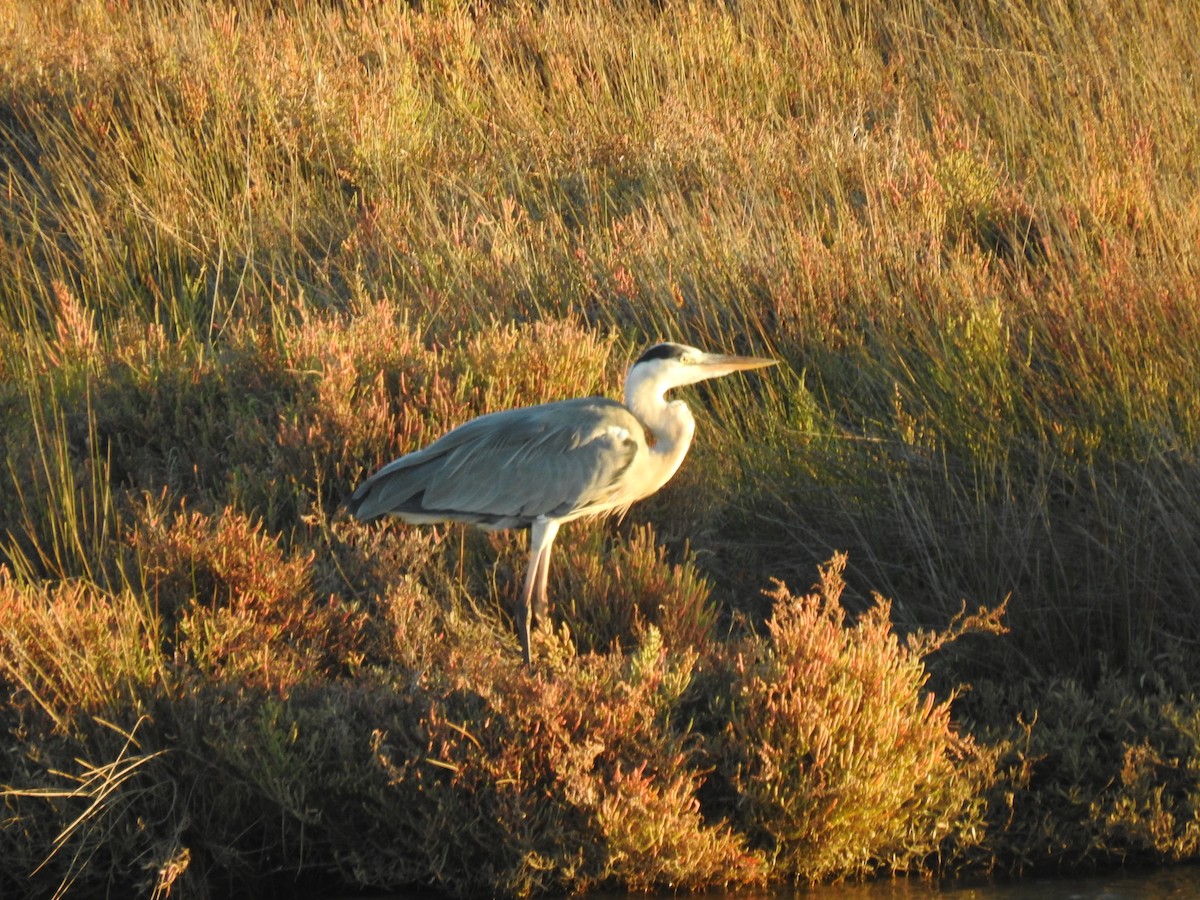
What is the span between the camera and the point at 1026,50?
8648mm

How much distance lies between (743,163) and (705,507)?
113 inches

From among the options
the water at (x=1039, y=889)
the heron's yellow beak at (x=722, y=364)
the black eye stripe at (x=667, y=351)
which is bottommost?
the water at (x=1039, y=889)

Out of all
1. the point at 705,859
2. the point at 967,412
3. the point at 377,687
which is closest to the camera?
the point at 705,859

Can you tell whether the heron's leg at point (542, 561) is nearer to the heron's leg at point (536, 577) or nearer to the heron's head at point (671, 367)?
the heron's leg at point (536, 577)

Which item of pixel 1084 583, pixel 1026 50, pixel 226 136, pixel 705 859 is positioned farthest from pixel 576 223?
pixel 705 859

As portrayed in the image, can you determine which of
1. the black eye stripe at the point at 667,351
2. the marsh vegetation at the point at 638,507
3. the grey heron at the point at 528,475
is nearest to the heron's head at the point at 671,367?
the black eye stripe at the point at 667,351

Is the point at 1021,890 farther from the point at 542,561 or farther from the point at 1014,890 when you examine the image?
the point at 542,561

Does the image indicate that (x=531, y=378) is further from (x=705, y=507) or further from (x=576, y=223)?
(x=576, y=223)

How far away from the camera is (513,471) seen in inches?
191

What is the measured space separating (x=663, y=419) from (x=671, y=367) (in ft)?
0.59

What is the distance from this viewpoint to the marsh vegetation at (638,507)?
13.2 feet

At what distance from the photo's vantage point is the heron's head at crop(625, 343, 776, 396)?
202 inches

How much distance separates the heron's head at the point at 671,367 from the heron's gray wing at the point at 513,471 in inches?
8.9

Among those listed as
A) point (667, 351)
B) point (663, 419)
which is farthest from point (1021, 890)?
point (667, 351)
